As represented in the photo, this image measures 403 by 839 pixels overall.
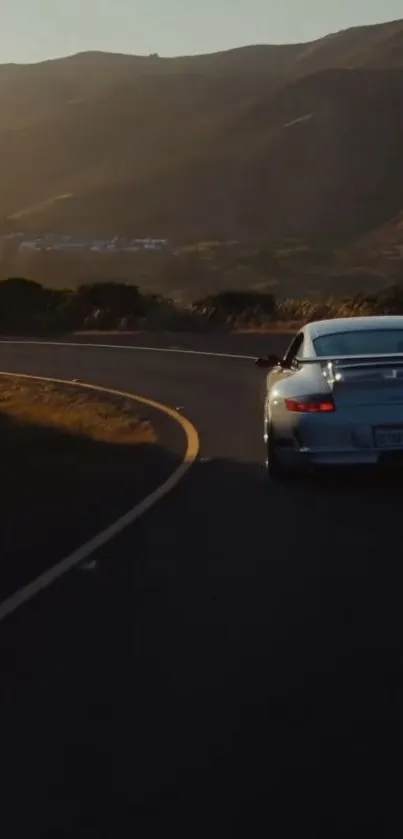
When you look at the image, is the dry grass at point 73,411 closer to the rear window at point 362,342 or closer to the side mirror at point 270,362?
the side mirror at point 270,362

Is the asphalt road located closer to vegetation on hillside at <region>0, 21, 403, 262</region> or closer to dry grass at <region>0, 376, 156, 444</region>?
dry grass at <region>0, 376, 156, 444</region>

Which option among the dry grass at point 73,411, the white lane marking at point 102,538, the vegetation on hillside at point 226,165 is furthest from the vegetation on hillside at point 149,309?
the vegetation on hillside at point 226,165

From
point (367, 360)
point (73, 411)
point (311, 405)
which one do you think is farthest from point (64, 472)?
point (73, 411)

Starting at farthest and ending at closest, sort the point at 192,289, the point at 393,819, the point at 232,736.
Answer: the point at 192,289, the point at 232,736, the point at 393,819

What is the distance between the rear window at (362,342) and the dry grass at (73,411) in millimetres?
5079

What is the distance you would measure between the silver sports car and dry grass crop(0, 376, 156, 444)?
211 inches

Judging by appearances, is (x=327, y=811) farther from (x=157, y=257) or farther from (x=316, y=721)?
(x=157, y=257)

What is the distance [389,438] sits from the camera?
46.4 ft

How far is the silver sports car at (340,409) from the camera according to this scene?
46.4 ft

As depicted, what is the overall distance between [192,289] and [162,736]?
7762cm

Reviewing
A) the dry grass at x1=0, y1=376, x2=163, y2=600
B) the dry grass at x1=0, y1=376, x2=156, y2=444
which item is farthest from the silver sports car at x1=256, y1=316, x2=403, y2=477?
the dry grass at x1=0, y1=376, x2=156, y2=444

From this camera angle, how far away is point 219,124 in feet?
487

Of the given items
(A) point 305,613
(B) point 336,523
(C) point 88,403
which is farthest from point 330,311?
(A) point 305,613

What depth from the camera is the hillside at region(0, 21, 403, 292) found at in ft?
396
